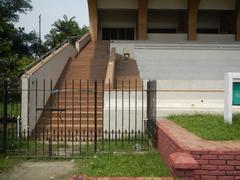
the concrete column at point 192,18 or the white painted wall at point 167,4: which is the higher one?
the white painted wall at point 167,4

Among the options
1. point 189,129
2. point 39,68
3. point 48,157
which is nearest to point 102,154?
point 48,157

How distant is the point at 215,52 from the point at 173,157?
1966 centimetres

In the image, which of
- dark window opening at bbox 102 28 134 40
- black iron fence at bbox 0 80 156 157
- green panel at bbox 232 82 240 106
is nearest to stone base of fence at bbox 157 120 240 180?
green panel at bbox 232 82 240 106

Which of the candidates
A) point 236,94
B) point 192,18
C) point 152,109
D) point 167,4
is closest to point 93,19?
point 167,4

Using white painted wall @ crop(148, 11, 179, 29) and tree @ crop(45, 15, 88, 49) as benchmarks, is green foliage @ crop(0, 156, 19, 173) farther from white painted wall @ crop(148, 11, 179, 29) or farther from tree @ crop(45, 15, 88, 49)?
tree @ crop(45, 15, 88, 49)

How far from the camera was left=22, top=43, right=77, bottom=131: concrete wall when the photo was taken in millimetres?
14781

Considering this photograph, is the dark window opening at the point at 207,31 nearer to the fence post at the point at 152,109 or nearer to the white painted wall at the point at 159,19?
the white painted wall at the point at 159,19

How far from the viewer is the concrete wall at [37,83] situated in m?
14.8

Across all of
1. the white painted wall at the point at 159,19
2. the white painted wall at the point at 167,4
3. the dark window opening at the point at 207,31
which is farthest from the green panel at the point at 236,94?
the dark window opening at the point at 207,31

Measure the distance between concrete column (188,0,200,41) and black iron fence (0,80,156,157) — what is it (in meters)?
20.4

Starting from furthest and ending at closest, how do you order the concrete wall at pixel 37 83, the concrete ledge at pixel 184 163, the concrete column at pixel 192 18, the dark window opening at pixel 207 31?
the dark window opening at pixel 207 31
the concrete column at pixel 192 18
the concrete wall at pixel 37 83
the concrete ledge at pixel 184 163

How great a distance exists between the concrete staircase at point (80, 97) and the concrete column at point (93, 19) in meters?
3.23

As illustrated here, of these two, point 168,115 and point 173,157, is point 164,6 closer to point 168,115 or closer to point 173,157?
point 168,115

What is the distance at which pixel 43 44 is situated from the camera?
175 feet
